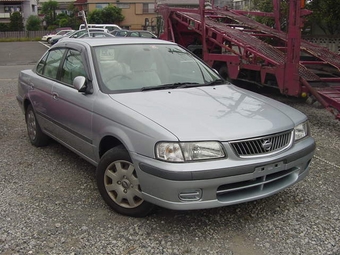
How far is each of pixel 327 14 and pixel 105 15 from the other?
51.6m

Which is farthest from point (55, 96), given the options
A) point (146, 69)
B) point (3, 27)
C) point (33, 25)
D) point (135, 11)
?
point (33, 25)

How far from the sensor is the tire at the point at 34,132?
5.52m

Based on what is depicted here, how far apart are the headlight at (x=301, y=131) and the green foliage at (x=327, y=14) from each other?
8.68m

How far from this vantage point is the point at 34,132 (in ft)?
18.6

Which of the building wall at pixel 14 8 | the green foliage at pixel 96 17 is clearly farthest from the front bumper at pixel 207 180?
the building wall at pixel 14 8

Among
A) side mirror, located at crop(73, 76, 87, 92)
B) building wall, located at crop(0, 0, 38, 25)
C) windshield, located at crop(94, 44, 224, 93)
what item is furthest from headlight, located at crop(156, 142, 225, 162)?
building wall, located at crop(0, 0, 38, 25)

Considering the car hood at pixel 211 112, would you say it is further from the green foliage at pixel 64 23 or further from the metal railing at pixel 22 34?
the green foliage at pixel 64 23

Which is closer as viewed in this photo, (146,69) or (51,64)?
(146,69)

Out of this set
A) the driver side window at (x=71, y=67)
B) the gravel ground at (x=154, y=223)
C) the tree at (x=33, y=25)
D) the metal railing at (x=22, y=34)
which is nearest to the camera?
the gravel ground at (x=154, y=223)

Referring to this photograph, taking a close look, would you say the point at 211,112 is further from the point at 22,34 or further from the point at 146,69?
the point at 22,34

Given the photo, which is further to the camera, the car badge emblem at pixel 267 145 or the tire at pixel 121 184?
the tire at pixel 121 184

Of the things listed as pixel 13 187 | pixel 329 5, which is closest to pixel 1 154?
pixel 13 187

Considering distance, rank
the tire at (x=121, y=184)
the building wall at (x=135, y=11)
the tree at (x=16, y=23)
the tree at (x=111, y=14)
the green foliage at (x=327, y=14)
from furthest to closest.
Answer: the building wall at (x=135, y=11)
the tree at (x=16, y=23)
the tree at (x=111, y=14)
the green foliage at (x=327, y=14)
the tire at (x=121, y=184)

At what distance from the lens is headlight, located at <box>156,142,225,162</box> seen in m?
3.11
